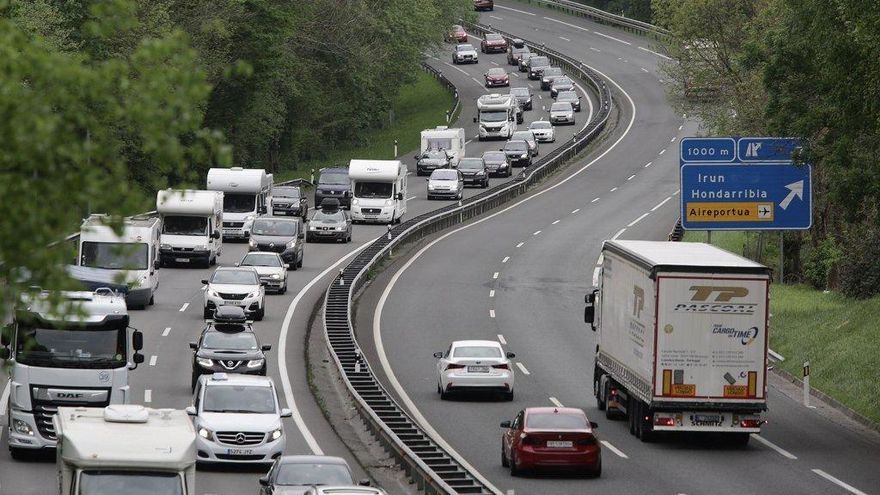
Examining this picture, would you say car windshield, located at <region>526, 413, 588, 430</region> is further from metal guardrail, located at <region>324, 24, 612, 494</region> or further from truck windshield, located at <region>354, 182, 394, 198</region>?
truck windshield, located at <region>354, 182, 394, 198</region>

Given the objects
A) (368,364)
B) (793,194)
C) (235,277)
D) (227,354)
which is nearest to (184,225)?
(235,277)

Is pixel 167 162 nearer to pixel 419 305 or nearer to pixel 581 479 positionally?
pixel 581 479

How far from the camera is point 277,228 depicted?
188 feet

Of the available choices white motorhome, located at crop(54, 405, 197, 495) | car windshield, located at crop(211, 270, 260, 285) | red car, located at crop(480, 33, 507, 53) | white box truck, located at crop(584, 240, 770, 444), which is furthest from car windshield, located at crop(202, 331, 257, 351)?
red car, located at crop(480, 33, 507, 53)

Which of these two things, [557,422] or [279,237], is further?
[279,237]

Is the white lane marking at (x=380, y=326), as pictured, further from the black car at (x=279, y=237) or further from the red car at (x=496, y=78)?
the red car at (x=496, y=78)

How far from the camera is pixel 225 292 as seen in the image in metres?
46.6

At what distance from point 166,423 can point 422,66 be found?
112718 mm

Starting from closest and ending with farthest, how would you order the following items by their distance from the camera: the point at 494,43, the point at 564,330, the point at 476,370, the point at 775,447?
the point at 775,447 → the point at 476,370 → the point at 564,330 → the point at 494,43

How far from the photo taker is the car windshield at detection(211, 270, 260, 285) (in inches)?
1848

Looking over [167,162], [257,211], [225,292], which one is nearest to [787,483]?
[167,162]

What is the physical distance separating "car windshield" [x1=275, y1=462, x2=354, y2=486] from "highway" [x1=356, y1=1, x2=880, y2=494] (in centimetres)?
500

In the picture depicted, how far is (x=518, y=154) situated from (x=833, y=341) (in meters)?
46.0

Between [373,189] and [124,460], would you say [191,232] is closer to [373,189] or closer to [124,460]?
[373,189]
